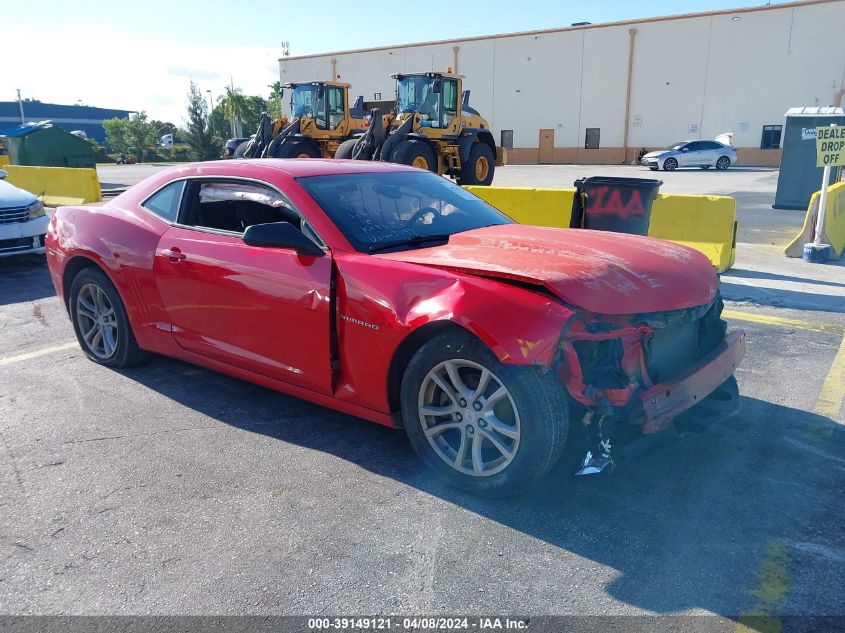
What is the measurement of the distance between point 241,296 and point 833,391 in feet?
12.4

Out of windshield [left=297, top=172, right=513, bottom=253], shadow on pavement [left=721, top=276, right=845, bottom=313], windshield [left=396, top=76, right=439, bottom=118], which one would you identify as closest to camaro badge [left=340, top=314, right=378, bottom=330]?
windshield [left=297, top=172, right=513, bottom=253]

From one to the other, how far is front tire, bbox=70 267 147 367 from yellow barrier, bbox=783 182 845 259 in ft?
26.7

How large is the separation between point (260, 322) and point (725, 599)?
260cm

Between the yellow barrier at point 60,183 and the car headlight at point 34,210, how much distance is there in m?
6.90

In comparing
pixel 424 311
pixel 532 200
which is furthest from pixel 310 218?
pixel 532 200

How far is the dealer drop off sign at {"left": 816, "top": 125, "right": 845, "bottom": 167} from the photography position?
8.26 m

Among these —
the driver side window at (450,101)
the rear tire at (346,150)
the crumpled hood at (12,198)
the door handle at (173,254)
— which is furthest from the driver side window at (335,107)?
the door handle at (173,254)

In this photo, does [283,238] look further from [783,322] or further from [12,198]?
[12,198]

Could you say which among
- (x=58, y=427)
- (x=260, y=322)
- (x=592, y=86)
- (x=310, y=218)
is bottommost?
(x=58, y=427)

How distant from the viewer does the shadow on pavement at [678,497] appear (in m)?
2.66

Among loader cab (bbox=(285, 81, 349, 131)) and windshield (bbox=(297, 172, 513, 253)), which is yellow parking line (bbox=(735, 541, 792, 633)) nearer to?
windshield (bbox=(297, 172, 513, 253))

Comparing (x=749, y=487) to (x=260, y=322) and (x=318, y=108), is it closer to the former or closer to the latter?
(x=260, y=322)

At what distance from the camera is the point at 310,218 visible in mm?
3770

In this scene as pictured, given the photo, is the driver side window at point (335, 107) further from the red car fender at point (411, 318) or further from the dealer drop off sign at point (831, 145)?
the red car fender at point (411, 318)
